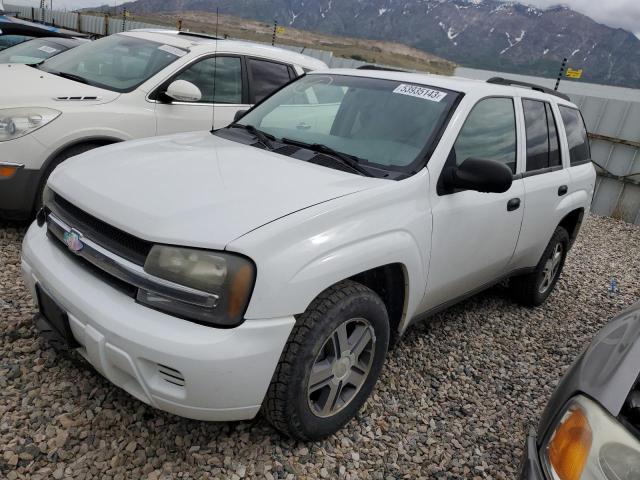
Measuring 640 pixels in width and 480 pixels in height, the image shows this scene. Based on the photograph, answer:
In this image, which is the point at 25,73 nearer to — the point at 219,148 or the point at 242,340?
the point at 219,148

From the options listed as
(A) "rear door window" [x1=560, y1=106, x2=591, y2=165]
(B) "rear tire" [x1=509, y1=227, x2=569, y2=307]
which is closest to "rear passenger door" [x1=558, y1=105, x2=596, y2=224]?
(A) "rear door window" [x1=560, y1=106, x2=591, y2=165]

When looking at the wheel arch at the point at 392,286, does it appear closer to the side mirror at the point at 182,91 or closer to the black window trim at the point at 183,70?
the side mirror at the point at 182,91

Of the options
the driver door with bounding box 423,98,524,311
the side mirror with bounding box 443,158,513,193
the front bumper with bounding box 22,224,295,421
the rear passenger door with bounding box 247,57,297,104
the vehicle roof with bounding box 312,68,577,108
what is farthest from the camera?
the rear passenger door with bounding box 247,57,297,104

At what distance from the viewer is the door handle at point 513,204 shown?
3133 millimetres

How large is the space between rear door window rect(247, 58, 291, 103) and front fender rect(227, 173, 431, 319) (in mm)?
2980

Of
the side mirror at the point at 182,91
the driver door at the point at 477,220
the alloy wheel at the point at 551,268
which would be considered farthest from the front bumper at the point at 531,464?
the side mirror at the point at 182,91

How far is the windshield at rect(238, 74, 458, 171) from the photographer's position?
106 inches

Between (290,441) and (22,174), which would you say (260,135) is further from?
(22,174)

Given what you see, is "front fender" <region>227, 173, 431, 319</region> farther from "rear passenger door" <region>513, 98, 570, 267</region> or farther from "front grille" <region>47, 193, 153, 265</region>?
"rear passenger door" <region>513, 98, 570, 267</region>

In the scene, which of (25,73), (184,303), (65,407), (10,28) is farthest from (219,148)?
(10,28)

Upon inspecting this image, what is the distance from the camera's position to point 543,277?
427cm

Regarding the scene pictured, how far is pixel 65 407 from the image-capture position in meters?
2.35

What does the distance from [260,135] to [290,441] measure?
1.69 metres

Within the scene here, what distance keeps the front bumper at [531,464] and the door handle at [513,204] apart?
175 centimetres
